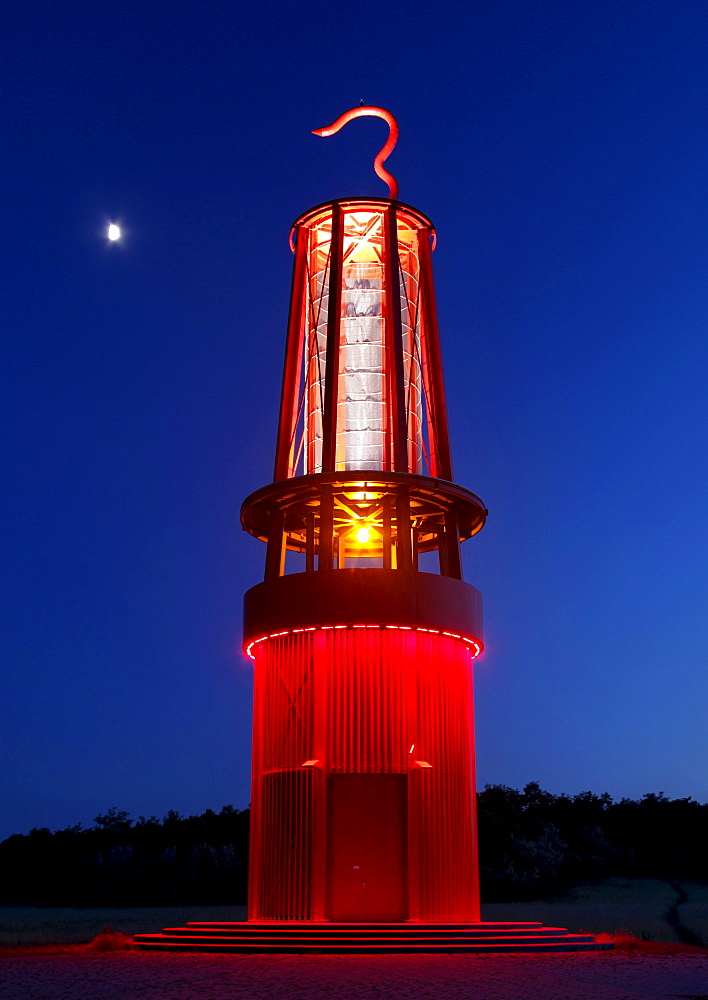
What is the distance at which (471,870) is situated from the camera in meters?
25.6

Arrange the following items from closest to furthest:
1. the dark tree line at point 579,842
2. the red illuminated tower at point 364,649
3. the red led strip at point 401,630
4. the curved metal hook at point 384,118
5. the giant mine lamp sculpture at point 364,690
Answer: the giant mine lamp sculpture at point 364,690 < the red illuminated tower at point 364,649 < the red led strip at point 401,630 < the curved metal hook at point 384,118 < the dark tree line at point 579,842

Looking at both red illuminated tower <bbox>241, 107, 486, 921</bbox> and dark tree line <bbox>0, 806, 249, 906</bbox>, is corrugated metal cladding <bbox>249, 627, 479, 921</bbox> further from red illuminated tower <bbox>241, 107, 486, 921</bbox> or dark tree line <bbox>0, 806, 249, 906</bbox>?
dark tree line <bbox>0, 806, 249, 906</bbox>

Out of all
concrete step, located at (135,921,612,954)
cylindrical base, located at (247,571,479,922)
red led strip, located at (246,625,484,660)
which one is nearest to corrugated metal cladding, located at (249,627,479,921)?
cylindrical base, located at (247,571,479,922)

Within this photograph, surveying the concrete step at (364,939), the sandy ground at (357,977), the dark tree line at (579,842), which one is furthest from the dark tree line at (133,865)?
the sandy ground at (357,977)

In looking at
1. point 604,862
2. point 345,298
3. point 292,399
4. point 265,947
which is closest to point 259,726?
point 265,947

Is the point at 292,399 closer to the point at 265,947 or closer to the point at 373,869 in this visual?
the point at 373,869

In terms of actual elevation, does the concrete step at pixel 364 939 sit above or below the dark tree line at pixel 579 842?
below

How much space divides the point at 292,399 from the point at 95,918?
89.9ft

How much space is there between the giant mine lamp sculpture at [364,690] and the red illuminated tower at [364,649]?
5cm

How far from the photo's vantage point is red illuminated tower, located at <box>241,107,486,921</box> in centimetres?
2464

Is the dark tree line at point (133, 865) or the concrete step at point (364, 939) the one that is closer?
the concrete step at point (364, 939)

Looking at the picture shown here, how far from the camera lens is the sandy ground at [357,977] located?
46.8 feet

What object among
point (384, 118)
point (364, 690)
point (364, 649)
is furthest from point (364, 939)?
point (384, 118)

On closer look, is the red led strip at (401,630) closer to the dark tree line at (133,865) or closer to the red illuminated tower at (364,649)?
the red illuminated tower at (364,649)
